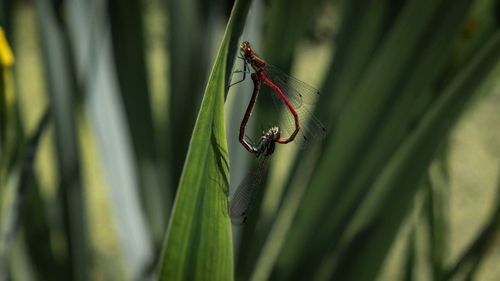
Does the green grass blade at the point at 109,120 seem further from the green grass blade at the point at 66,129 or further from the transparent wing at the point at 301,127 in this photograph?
the transparent wing at the point at 301,127

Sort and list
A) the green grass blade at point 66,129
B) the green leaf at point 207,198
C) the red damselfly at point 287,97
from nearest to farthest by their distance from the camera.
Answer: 1. the green leaf at point 207,198
2. the red damselfly at point 287,97
3. the green grass blade at point 66,129

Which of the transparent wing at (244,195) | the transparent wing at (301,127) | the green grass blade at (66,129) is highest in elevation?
→ the transparent wing at (301,127)

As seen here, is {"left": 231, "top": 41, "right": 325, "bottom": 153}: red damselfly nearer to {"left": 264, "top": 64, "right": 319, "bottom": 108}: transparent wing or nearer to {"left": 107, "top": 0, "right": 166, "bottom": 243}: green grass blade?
{"left": 264, "top": 64, "right": 319, "bottom": 108}: transparent wing

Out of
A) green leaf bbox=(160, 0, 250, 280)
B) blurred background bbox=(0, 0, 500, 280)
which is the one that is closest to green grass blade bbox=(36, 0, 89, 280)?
blurred background bbox=(0, 0, 500, 280)

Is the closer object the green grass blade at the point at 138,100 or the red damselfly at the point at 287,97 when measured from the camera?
the red damselfly at the point at 287,97

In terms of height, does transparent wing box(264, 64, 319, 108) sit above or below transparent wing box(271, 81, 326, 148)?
above

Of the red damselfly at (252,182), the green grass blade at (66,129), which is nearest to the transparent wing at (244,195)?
the red damselfly at (252,182)

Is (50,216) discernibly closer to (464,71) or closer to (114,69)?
(114,69)

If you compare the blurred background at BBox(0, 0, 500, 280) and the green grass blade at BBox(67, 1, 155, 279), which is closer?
the blurred background at BBox(0, 0, 500, 280)

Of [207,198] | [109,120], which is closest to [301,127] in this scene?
[207,198]

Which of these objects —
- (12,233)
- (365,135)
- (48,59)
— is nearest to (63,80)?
(48,59)
